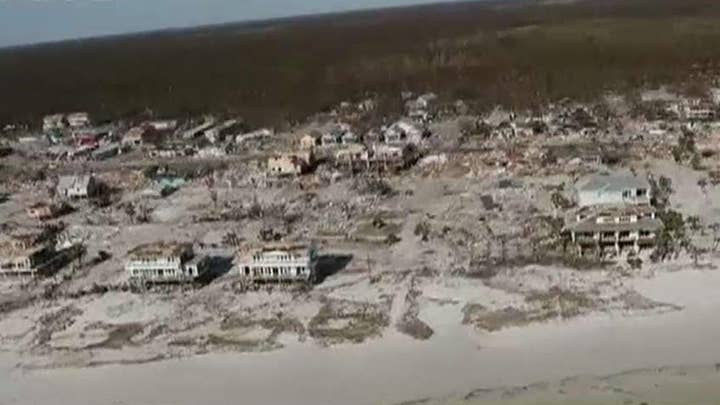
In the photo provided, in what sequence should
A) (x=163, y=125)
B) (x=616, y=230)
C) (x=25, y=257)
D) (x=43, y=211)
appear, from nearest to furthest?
(x=616, y=230), (x=25, y=257), (x=43, y=211), (x=163, y=125)

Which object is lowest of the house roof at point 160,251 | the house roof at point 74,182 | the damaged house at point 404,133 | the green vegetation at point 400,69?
the house roof at point 160,251

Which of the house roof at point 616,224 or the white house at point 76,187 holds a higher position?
the white house at point 76,187

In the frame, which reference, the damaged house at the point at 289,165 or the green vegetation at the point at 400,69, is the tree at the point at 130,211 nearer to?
the damaged house at the point at 289,165

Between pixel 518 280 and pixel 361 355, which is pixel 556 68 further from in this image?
pixel 361 355

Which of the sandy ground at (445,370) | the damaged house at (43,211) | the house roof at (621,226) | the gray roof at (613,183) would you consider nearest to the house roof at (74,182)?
the damaged house at (43,211)

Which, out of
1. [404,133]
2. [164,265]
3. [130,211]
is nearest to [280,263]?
[164,265]

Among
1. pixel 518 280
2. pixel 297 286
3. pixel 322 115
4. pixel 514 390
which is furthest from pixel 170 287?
pixel 322 115

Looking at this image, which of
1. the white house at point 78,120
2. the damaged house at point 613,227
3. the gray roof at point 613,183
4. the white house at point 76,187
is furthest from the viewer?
the white house at point 78,120

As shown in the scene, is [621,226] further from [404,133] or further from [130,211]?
[404,133]
